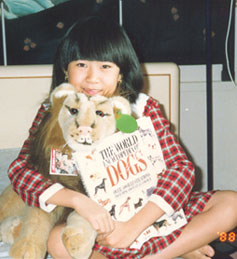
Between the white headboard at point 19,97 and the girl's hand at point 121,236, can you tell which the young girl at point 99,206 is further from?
the white headboard at point 19,97

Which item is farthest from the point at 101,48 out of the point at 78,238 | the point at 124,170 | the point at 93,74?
the point at 78,238

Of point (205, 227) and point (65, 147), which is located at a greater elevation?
point (65, 147)

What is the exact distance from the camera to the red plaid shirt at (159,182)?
0.93 meters

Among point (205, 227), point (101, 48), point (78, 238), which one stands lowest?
point (205, 227)

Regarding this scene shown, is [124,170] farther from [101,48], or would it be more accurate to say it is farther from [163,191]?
[101,48]

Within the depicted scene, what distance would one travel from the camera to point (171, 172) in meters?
0.96

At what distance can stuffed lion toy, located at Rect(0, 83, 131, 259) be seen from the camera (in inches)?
32.4

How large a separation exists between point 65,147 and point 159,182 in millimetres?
264

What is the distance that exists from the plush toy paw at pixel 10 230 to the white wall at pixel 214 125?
3.34 feet

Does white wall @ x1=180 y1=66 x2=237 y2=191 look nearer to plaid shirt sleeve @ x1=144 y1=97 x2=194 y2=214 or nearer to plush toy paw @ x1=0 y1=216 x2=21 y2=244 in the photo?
plaid shirt sleeve @ x1=144 y1=97 x2=194 y2=214

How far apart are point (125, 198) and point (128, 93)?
11.6 inches

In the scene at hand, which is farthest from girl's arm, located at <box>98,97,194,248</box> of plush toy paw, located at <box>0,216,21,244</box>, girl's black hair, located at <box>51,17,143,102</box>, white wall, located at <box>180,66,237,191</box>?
white wall, located at <box>180,66,237,191</box>

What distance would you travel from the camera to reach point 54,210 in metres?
0.94

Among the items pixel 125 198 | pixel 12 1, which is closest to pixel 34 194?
pixel 125 198
